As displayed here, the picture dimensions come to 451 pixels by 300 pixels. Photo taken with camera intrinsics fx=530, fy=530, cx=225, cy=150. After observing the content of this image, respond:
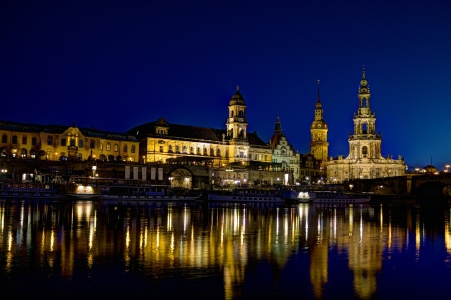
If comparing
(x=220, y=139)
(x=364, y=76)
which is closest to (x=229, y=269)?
(x=220, y=139)

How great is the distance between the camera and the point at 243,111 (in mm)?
133125

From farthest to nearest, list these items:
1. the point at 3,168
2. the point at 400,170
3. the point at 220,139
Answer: the point at 400,170 → the point at 220,139 → the point at 3,168

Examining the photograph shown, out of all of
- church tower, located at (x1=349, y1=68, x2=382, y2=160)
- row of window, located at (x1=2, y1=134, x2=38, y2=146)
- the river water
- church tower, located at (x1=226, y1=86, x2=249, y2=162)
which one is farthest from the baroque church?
the river water

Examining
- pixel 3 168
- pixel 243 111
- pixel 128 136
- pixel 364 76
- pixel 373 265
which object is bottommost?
pixel 373 265

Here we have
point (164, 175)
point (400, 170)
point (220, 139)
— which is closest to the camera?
point (164, 175)

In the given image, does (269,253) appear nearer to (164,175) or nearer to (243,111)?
(164,175)

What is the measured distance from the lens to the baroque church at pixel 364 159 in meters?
143

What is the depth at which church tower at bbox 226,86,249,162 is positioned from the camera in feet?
427

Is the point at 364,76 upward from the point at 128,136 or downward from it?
upward

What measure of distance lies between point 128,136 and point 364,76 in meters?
78.4

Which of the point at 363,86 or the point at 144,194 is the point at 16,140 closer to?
the point at 144,194

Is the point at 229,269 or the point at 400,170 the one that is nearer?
the point at 229,269

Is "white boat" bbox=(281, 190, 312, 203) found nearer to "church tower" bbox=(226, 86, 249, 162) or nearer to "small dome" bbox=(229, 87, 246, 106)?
"church tower" bbox=(226, 86, 249, 162)

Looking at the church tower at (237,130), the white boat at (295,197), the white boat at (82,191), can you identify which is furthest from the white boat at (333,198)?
the church tower at (237,130)
